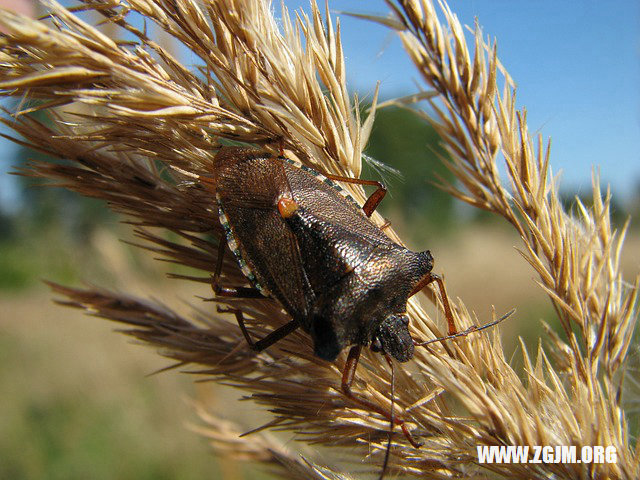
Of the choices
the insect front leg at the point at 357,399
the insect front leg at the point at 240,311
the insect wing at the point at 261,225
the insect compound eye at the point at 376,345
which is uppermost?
the insect wing at the point at 261,225

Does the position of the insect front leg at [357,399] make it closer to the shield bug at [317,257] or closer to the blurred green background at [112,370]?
the shield bug at [317,257]

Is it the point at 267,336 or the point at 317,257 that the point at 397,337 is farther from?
the point at 317,257

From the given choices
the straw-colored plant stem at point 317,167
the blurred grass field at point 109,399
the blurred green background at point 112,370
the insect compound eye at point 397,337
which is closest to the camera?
the straw-colored plant stem at point 317,167

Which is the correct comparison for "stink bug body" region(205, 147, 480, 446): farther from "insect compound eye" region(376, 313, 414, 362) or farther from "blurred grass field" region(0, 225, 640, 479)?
"blurred grass field" region(0, 225, 640, 479)

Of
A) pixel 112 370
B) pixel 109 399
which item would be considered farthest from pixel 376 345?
pixel 112 370

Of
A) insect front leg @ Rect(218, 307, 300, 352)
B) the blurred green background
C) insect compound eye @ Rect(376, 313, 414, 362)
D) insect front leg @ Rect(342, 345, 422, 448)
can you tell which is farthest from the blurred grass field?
insect front leg @ Rect(218, 307, 300, 352)

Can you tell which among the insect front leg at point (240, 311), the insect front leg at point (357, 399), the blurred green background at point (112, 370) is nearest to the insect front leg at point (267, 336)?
the insect front leg at point (240, 311)

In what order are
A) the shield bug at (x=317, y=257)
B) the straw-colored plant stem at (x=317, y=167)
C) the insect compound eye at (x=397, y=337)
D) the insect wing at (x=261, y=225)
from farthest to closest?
1. the insect wing at (x=261, y=225)
2. the shield bug at (x=317, y=257)
3. the insect compound eye at (x=397, y=337)
4. the straw-colored plant stem at (x=317, y=167)
